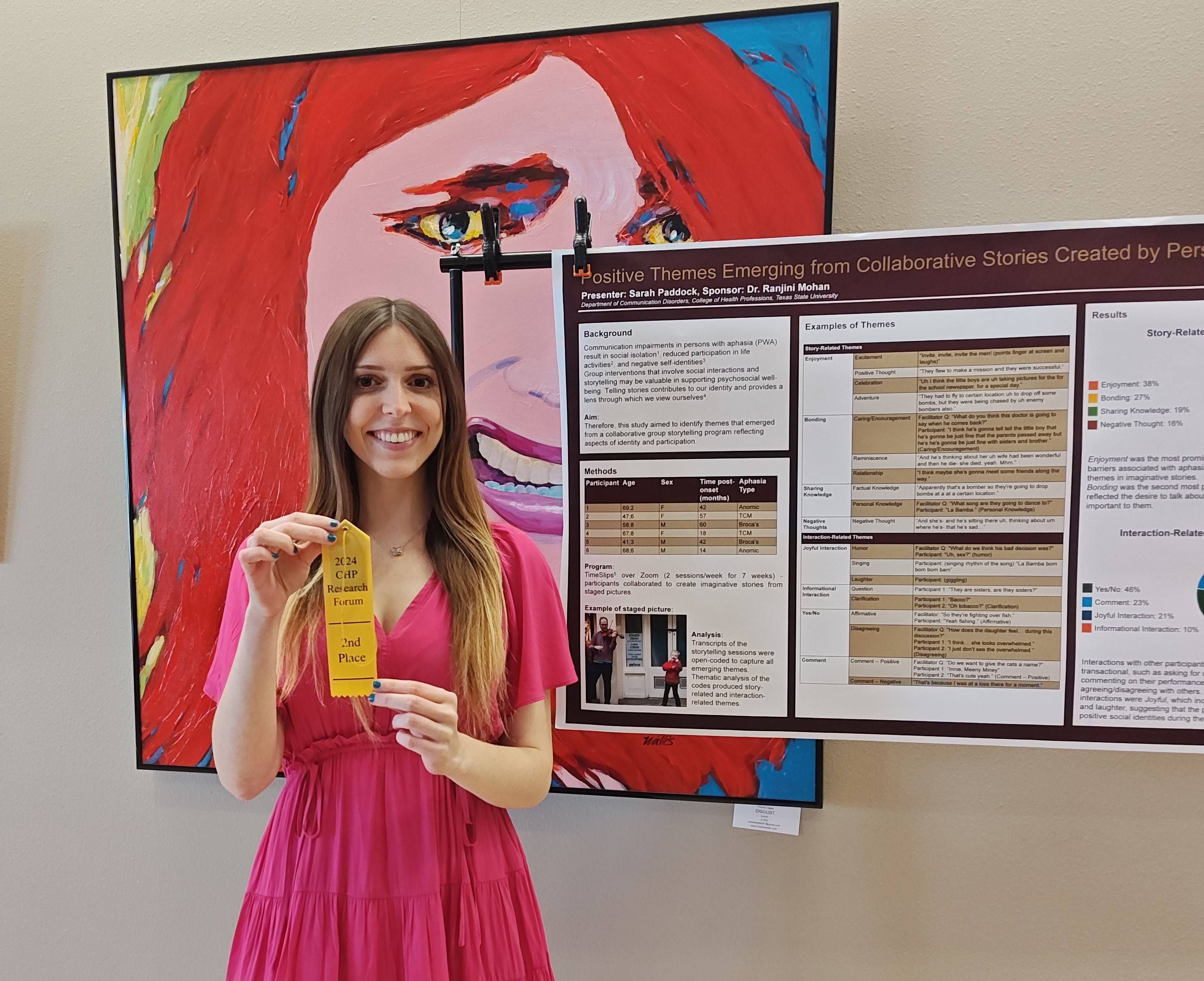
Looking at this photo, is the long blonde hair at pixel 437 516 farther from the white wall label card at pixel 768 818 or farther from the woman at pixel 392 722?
the white wall label card at pixel 768 818

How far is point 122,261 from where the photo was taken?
4.33 feet

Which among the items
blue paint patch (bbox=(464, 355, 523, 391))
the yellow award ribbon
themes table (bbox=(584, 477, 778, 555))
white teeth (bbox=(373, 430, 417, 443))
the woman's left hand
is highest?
blue paint patch (bbox=(464, 355, 523, 391))

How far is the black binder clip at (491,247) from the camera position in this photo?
3.54ft

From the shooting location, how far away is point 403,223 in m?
1.24

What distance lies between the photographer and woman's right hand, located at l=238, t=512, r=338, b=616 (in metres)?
0.85

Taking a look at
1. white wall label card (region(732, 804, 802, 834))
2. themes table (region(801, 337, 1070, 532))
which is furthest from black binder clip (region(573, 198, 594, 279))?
white wall label card (region(732, 804, 802, 834))

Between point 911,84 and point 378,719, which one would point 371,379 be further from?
point 911,84

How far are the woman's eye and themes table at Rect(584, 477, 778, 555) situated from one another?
466mm

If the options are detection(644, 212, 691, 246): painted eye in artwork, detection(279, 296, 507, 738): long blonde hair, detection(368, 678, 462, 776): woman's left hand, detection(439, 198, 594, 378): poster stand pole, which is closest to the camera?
detection(368, 678, 462, 776): woman's left hand

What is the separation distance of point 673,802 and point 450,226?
1028 mm

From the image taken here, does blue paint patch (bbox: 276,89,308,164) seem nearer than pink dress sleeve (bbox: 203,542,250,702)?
No

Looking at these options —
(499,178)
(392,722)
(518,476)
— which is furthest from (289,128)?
(392,722)

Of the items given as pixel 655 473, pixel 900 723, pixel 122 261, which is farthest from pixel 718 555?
pixel 122 261

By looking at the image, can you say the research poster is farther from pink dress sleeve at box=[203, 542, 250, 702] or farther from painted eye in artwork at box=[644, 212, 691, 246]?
pink dress sleeve at box=[203, 542, 250, 702]
